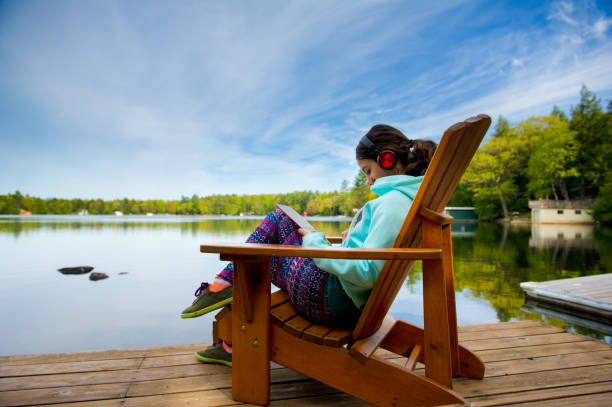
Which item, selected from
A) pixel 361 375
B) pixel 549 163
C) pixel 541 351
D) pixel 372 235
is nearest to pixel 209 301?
pixel 361 375

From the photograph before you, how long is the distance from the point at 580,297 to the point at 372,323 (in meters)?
4.52

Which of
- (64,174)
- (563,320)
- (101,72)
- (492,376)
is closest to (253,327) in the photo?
(492,376)

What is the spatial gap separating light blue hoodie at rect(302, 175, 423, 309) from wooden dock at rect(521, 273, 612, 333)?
4394 mm

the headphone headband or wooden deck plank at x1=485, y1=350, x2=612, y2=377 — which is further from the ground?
the headphone headband

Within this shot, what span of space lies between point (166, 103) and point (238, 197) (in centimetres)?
2350

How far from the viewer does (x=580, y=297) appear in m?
4.12

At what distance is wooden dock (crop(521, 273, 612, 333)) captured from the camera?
3871 millimetres

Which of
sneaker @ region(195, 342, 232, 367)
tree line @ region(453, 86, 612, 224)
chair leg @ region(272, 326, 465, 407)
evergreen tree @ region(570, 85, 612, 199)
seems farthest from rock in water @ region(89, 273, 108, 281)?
evergreen tree @ region(570, 85, 612, 199)

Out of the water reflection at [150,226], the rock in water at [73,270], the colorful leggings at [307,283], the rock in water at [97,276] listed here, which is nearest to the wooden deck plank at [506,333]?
the colorful leggings at [307,283]

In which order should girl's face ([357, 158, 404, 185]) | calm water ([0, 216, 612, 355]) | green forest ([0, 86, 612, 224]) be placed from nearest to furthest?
girl's face ([357, 158, 404, 185]) < calm water ([0, 216, 612, 355]) < green forest ([0, 86, 612, 224])

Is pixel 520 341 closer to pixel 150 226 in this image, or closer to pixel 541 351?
pixel 541 351

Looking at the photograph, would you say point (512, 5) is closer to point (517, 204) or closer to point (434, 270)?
point (517, 204)

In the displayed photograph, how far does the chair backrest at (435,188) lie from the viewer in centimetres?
95

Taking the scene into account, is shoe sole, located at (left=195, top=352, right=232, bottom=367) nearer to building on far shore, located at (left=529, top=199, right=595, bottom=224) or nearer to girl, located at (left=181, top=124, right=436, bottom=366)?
girl, located at (left=181, top=124, right=436, bottom=366)
